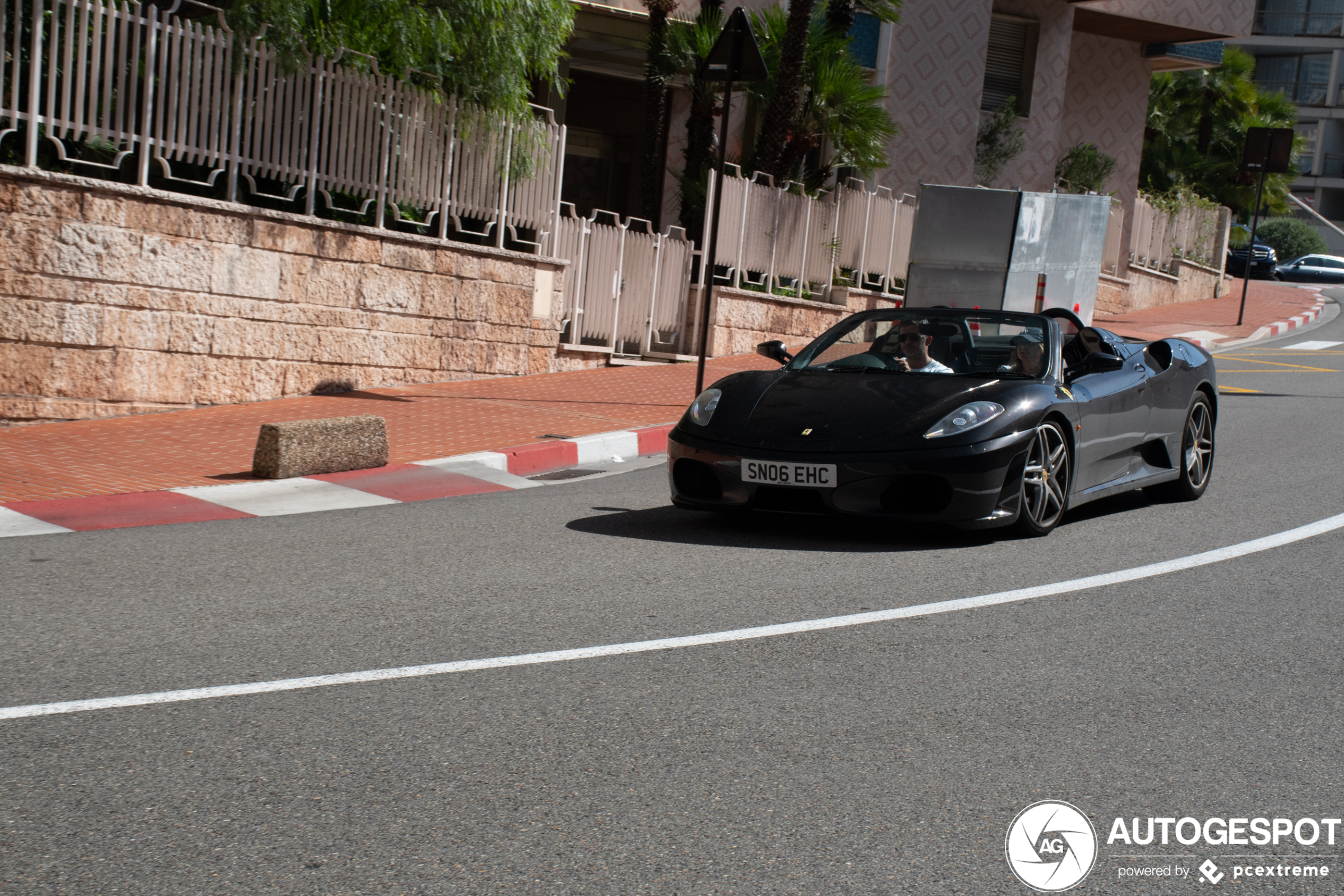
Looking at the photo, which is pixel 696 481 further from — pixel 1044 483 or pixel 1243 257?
pixel 1243 257

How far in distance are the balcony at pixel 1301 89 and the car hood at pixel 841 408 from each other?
64181mm

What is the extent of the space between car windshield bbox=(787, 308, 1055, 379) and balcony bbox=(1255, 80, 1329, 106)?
208ft

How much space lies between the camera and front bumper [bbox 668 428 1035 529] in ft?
21.1

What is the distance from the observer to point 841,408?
683 centimetres

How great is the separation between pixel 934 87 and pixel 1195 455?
17.5 m

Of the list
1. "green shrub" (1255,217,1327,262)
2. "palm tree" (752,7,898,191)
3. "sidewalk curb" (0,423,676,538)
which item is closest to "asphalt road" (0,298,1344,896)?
"sidewalk curb" (0,423,676,538)

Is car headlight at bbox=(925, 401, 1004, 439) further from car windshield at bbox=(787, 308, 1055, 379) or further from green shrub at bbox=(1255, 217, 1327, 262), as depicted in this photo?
green shrub at bbox=(1255, 217, 1327, 262)

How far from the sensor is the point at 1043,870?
3041 mm

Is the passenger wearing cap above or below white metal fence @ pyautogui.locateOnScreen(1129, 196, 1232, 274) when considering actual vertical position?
below

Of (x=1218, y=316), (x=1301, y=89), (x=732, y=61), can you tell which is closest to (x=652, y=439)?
(x=732, y=61)

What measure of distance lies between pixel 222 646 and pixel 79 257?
20.8ft

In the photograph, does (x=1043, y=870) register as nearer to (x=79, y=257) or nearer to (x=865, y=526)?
(x=865, y=526)

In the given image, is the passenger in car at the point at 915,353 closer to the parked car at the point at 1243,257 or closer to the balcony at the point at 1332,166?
the parked car at the point at 1243,257

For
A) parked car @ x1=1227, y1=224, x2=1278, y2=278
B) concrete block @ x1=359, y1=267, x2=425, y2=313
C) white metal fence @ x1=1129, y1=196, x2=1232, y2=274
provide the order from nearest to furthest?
concrete block @ x1=359, y1=267, x2=425, y2=313, white metal fence @ x1=1129, y1=196, x2=1232, y2=274, parked car @ x1=1227, y1=224, x2=1278, y2=278
